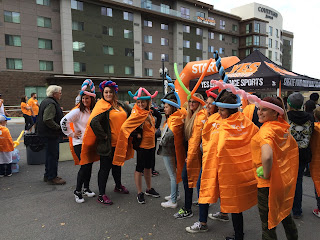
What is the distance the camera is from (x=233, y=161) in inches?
106

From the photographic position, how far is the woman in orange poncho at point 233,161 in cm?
270

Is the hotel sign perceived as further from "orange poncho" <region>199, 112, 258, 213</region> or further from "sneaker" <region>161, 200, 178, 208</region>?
"orange poncho" <region>199, 112, 258, 213</region>

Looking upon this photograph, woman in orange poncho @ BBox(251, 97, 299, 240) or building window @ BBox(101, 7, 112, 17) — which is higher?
building window @ BBox(101, 7, 112, 17)

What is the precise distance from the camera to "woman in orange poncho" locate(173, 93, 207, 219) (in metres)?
3.46

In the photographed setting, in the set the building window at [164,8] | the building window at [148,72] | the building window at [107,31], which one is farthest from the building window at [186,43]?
the building window at [107,31]

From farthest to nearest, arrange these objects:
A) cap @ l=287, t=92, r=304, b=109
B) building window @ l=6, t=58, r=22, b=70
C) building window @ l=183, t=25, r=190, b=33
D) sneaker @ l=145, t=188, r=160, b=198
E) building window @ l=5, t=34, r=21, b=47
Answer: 1. building window @ l=183, t=25, r=190, b=33
2. building window @ l=6, t=58, r=22, b=70
3. building window @ l=5, t=34, r=21, b=47
4. sneaker @ l=145, t=188, r=160, b=198
5. cap @ l=287, t=92, r=304, b=109

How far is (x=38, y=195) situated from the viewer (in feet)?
15.3

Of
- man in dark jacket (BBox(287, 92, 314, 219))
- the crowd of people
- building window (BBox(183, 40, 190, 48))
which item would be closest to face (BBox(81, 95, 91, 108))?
the crowd of people

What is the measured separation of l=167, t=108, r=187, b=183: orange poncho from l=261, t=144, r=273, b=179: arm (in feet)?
5.36

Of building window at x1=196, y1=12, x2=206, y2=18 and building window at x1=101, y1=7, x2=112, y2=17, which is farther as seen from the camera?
building window at x1=196, y1=12, x2=206, y2=18

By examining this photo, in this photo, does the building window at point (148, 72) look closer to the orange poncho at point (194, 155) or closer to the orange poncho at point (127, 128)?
the orange poncho at point (127, 128)

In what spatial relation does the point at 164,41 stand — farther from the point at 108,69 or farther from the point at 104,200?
the point at 104,200

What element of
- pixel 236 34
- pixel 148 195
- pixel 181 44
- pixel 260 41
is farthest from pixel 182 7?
pixel 148 195

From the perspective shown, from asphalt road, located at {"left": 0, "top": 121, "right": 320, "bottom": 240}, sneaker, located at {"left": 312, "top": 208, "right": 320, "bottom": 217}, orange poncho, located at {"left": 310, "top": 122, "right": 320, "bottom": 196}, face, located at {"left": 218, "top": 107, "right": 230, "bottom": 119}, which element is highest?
face, located at {"left": 218, "top": 107, "right": 230, "bottom": 119}
